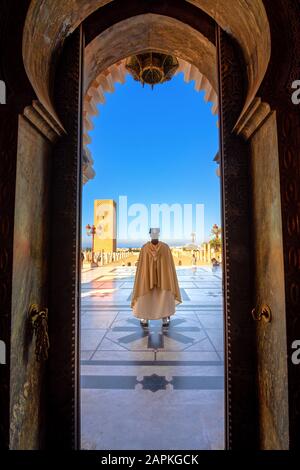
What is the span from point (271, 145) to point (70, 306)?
60.4 inches

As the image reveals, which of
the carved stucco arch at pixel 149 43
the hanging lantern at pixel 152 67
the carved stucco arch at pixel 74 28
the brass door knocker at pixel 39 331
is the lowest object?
the brass door knocker at pixel 39 331

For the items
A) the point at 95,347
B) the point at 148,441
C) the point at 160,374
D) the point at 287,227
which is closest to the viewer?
the point at 287,227

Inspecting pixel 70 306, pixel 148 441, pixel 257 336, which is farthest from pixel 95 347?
pixel 257 336

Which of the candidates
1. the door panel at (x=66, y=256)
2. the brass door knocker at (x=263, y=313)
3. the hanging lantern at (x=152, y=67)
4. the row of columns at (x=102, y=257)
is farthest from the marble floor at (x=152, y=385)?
the row of columns at (x=102, y=257)

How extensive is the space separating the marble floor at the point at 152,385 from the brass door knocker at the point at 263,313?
1.11 metres

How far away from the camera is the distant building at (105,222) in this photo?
26.5 meters

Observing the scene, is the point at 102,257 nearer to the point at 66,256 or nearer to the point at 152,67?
the point at 152,67

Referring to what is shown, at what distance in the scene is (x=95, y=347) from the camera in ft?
11.5

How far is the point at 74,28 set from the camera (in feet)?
5.20

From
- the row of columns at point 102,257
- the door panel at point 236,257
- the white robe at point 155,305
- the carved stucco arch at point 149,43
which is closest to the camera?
the door panel at point 236,257

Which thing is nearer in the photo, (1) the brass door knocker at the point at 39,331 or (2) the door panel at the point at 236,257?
(1) the brass door knocker at the point at 39,331

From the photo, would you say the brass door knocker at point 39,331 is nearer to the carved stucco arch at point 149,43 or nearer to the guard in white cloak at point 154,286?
the carved stucco arch at point 149,43

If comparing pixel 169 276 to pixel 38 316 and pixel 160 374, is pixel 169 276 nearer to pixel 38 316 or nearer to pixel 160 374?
pixel 160 374

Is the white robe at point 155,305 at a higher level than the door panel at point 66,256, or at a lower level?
lower
